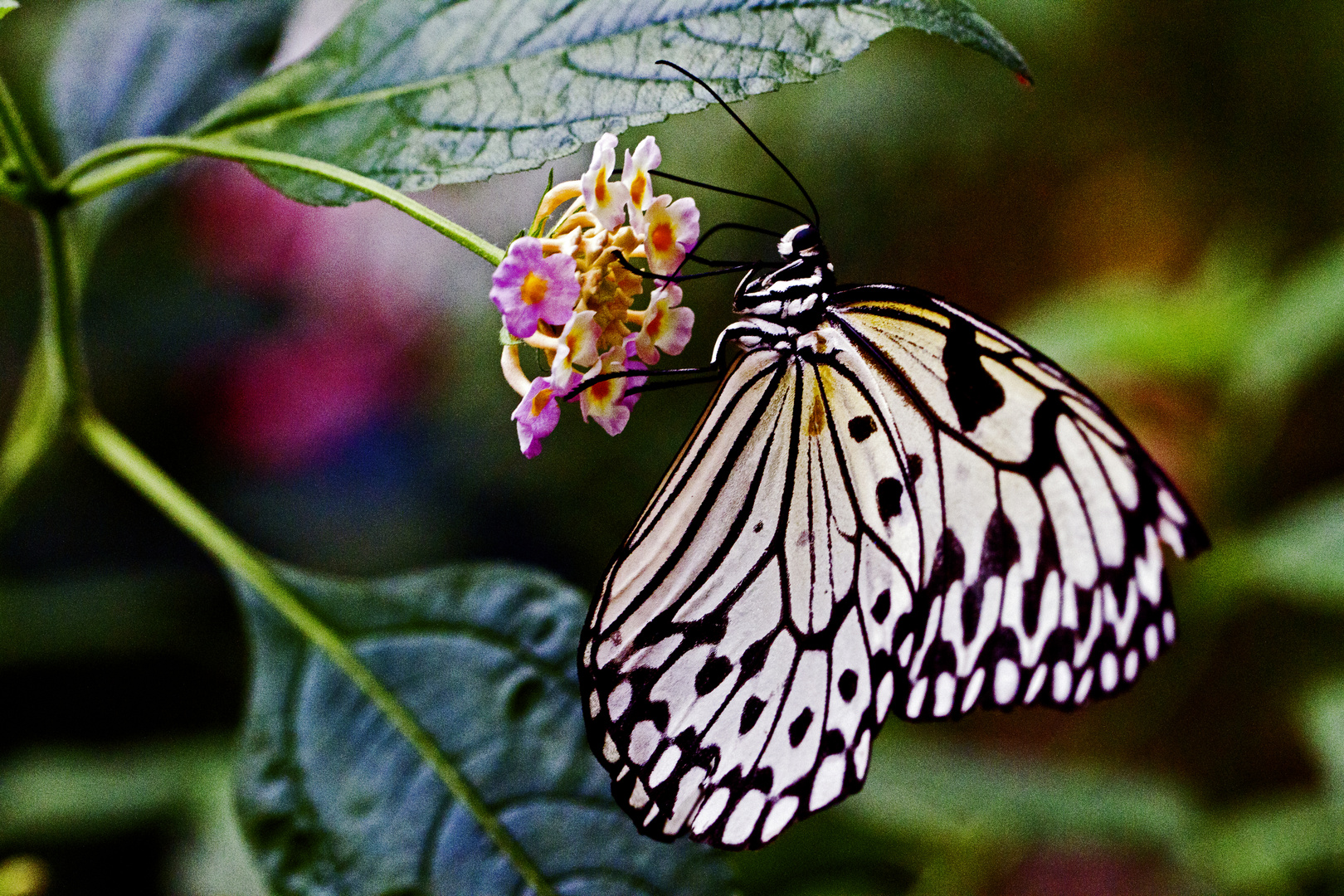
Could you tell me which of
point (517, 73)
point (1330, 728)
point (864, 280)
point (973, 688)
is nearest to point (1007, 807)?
point (1330, 728)

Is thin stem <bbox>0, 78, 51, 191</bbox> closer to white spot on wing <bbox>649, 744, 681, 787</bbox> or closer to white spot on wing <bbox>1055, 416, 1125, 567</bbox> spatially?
white spot on wing <bbox>649, 744, 681, 787</bbox>

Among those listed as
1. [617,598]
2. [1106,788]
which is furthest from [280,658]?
[1106,788]

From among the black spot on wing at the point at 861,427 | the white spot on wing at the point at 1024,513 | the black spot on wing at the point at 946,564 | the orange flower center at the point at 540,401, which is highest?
the black spot on wing at the point at 861,427

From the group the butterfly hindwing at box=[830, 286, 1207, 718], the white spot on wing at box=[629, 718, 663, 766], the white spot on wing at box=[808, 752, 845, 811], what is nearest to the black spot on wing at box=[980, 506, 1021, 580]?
the butterfly hindwing at box=[830, 286, 1207, 718]

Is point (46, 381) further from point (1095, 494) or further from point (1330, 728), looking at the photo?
point (1330, 728)

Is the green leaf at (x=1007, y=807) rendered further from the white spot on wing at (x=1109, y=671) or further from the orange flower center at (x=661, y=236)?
the orange flower center at (x=661, y=236)

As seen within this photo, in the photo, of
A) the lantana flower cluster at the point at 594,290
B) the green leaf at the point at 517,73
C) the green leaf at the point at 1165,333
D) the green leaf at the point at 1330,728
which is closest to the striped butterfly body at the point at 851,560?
the lantana flower cluster at the point at 594,290
